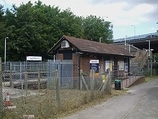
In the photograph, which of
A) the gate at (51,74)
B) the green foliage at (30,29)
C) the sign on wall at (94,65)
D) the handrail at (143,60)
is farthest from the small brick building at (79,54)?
the green foliage at (30,29)

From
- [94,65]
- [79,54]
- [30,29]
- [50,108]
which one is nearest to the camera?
[50,108]

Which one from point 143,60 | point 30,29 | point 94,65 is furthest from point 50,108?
point 143,60

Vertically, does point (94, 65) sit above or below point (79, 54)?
below

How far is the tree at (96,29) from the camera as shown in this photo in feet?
255

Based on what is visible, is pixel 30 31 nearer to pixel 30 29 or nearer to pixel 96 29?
pixel 30 29

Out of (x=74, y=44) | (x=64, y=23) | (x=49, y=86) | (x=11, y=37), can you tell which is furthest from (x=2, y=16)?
(x=49, y=86)

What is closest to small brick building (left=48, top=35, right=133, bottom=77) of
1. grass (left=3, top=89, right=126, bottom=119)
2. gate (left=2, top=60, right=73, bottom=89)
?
gate (left=2, top=60, right=73, bottom=89)

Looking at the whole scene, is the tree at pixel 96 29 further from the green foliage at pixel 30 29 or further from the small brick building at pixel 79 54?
the small brick building at pixel 79 54

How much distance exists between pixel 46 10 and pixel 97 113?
47816 mm

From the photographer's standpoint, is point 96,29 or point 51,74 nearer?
point 51,74

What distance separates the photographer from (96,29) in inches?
3123

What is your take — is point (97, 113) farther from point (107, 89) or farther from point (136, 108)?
point (107, 89)

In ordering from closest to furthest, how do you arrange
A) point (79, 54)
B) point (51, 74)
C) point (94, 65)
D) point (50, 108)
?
point (50, 108) → point (51, 74) → point (79, 54) → point (94, 65)

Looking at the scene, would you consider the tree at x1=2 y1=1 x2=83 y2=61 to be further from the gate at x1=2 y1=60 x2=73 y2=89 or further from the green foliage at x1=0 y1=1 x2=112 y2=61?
the gate at x1=2 y1=60 x2=73 y2=89
